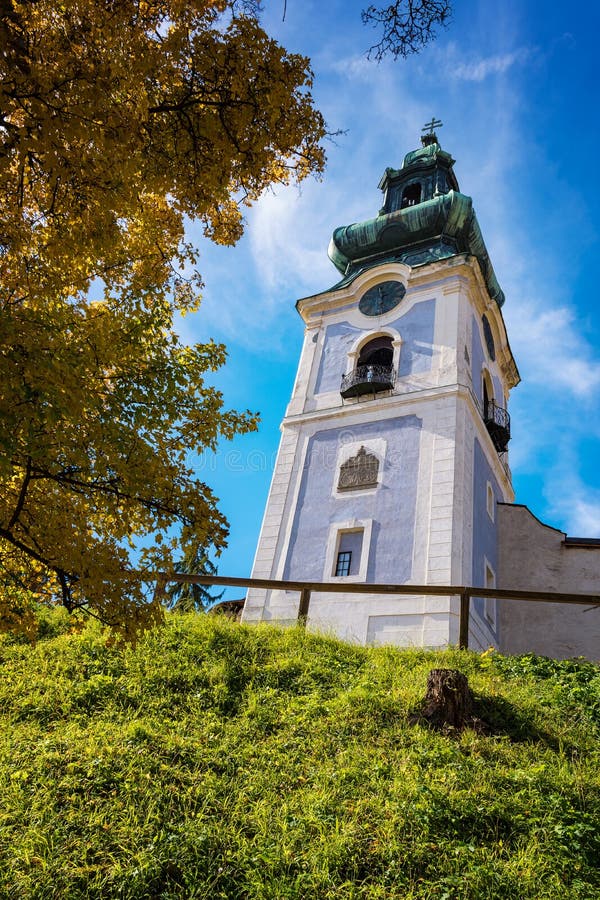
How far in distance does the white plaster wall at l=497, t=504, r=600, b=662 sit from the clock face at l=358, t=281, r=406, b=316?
6.98 m

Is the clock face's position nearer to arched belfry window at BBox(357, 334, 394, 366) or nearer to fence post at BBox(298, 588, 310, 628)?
arched belfry window at BBox(357, 334, 394, 366)

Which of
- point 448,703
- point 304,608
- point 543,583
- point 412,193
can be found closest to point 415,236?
point 412,193

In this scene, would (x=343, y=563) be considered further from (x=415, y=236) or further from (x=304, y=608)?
(x=415, y=236)

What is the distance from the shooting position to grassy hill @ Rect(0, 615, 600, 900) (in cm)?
482

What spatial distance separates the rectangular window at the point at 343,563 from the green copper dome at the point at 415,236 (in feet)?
32.8

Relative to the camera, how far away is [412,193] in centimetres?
2825

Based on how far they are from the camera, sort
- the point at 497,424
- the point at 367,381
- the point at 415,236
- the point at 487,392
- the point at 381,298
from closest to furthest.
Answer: the point at 367,381 < the point at 497,424 < the point at 381,298 < the point at 487,392 < the point at 415,236

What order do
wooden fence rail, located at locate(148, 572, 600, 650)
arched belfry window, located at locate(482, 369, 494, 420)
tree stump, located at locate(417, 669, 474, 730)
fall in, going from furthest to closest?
arched belfry window, located at locate(482, 369, 494, 420), wooden fence rail, located at locate(148, 572, 600, 650), tree stump, located at locate(417, 669, 474, 730)

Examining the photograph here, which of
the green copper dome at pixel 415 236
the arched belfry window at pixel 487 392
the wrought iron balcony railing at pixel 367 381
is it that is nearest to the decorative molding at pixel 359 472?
the wrought iron balcony railing at pixel 367 381

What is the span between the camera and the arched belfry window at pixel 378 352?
2056 centimetres

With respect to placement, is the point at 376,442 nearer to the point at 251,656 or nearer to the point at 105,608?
the point at 251,656

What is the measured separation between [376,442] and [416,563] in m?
3.85

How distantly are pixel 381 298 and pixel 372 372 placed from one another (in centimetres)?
342

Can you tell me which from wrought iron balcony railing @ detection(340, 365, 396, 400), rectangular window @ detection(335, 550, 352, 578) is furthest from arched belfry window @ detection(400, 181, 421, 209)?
rectangular window @ detection(335, 550, 352, 578)
